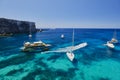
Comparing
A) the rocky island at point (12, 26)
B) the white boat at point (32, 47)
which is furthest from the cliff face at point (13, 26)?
the white boat at point (32, 47)

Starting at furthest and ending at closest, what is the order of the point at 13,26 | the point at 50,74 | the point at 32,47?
the point at 13,26, the point at 32,47, the point at 50,74

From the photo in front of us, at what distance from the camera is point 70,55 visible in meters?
28.2

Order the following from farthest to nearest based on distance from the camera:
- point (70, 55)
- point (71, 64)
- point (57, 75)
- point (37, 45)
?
point (37, 45), point (70, 55), point (71, 64), point (57, 75)

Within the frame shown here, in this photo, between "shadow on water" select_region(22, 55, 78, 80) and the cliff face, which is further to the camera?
the cliff face

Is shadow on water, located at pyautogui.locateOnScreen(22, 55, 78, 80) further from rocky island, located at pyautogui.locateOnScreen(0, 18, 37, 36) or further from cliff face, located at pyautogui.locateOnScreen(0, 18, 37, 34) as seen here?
cliff face, located at pyautogui.locateOnScreen(0, 18, 37, 34)

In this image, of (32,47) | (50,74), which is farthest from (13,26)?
(50,74)

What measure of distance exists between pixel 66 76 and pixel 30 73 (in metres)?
6.72

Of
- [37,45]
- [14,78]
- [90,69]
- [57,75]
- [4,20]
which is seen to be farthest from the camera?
[4,20]

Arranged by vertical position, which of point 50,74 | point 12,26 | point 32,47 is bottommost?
point 50,74

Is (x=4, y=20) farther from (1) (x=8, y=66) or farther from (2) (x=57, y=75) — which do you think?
(2) (x=57, y=75)

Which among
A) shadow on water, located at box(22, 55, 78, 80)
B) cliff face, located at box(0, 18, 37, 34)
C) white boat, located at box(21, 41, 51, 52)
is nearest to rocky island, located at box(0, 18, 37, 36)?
cliff face, located at box(0, 18, 37, 34)

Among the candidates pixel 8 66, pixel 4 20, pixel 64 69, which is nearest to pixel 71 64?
pixel 64 69

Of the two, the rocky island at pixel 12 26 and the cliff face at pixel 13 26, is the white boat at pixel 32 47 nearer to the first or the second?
the rocky island at pixel 12 26

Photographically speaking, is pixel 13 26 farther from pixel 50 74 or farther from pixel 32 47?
pixel 50 74
